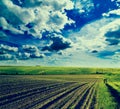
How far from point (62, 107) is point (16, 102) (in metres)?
4.12

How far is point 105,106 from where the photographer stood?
23953 mm

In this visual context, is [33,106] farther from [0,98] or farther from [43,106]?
[0,98]

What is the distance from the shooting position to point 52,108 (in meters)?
21.9

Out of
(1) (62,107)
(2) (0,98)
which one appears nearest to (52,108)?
(1) (62,107)

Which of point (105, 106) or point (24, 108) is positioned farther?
point (105, 106)

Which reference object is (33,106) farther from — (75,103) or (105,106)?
(105,106)

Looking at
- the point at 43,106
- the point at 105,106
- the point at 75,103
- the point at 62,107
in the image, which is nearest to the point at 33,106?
the point at 43,106

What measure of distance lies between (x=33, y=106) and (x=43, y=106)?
0.80m

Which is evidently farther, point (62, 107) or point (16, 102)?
point (16, 102)

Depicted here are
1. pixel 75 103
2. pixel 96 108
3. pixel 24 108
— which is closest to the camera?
pixel 24 108

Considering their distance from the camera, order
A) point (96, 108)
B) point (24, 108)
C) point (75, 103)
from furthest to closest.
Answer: point (75, 103) → point (96, 108) → point (24, 108)

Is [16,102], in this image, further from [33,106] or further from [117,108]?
[117,108]

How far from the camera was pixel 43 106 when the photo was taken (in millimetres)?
22609

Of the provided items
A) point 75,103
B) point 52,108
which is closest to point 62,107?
point 52,108
